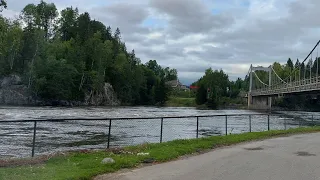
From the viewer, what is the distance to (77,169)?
948 centimetres

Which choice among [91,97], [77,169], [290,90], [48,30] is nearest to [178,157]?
[77,169]

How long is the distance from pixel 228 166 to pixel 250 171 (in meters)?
0.85

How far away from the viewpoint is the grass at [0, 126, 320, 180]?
863 cm

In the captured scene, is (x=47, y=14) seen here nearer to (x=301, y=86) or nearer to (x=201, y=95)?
(x=201, y=95)

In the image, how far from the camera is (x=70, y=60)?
4117 inches

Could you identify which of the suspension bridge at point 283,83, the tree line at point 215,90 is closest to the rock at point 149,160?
the suspension bridge at point 283,83

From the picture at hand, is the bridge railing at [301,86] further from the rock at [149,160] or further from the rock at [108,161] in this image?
the rock at [108,161]

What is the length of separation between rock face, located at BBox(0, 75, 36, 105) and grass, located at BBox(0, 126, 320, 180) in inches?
2901

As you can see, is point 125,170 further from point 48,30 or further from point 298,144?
point 48,30

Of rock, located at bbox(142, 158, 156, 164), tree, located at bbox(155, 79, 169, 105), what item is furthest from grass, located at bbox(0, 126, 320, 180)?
tree, located at bbox(155, 79, 169, 105)

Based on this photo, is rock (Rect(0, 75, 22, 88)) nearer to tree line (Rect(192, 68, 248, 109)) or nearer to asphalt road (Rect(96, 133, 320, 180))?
tree line (Rect(192, 68, 248, 109))

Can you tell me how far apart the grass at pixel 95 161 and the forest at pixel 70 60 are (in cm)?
5490

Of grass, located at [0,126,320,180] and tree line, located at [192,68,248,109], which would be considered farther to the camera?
tree line, located at [192,68,248,109]

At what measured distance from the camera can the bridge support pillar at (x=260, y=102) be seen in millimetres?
114650
